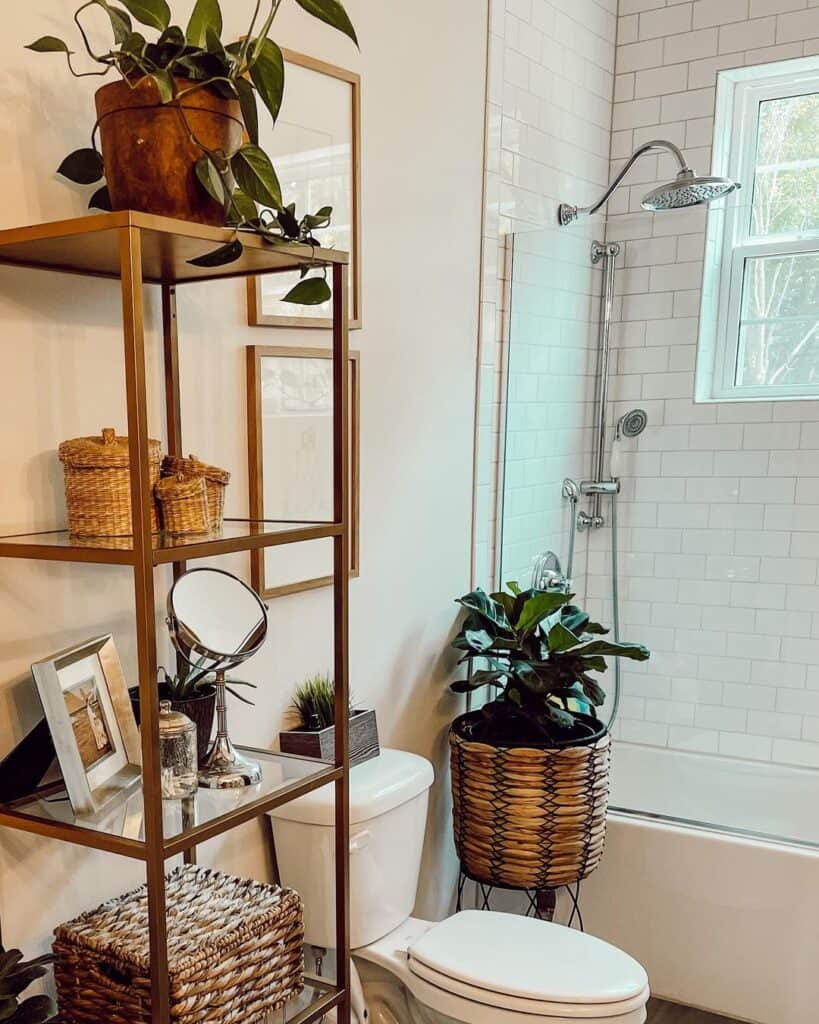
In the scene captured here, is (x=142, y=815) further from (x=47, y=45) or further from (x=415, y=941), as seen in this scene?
(x=47, y=45)

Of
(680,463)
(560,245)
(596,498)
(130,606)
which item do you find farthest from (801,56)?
(130,606)

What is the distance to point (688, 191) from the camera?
2479mm

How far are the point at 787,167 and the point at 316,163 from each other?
6.16 feet

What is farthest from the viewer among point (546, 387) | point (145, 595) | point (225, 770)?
point (546, 387)

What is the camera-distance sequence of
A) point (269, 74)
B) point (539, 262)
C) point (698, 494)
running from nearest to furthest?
1. point (269, 74)
2. point (539, 262)
3. point (698, 494)

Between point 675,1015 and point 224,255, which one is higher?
point 224,255

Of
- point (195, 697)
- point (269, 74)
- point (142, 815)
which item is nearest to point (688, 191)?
point (269, 74)

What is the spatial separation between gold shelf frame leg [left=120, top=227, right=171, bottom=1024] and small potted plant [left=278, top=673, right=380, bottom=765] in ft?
2.16

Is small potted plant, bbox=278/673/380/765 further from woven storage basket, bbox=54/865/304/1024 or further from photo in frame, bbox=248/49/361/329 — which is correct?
photo in frame, bbox=248/49/361/329

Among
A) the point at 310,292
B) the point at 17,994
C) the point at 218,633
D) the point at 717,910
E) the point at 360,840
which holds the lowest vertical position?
the point at 717,910

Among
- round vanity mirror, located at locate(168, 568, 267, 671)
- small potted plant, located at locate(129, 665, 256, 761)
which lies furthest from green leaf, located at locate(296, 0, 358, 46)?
small potted plant, located at locate(129, 665, 256, 761)

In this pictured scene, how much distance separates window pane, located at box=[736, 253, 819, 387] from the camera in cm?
281

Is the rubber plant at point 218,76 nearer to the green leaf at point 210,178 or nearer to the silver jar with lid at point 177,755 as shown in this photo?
the green leaf at point 210,178

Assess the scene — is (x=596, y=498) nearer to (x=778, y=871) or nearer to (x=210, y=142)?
(x=778, y=871)
